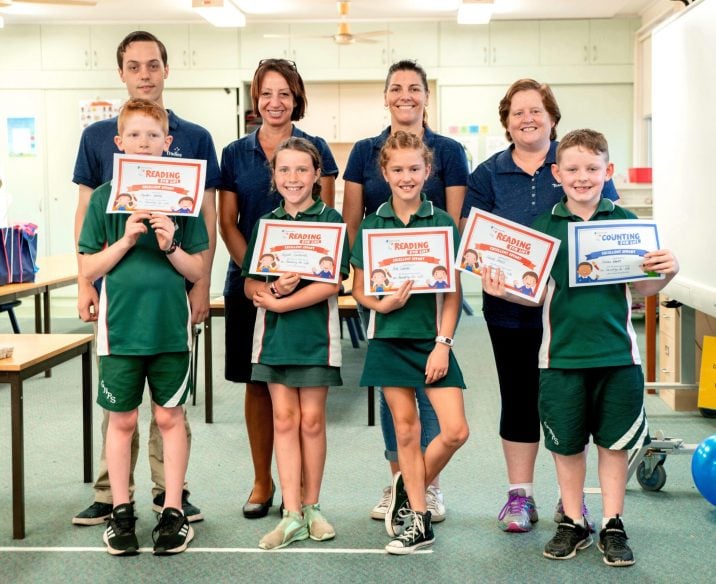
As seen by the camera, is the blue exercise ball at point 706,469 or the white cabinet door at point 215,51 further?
the white cabinet door at point 215,51

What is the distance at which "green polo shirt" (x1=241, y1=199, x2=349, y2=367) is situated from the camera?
2.66 meters

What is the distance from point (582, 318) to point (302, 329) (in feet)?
2.68

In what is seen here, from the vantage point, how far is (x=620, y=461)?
2531 mm

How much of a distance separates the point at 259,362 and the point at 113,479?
1.80ft

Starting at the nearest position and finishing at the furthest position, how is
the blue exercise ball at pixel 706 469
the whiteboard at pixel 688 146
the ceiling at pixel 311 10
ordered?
the blue exercise ball at pixel 706 469
the whiteboard at pixel 688 146
the ceiling at pixel 311 10

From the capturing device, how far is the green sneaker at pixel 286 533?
2.65 metres

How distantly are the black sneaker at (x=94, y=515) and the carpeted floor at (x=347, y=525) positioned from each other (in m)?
0.03

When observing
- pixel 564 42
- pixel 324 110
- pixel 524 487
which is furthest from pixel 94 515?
pixel 564 42

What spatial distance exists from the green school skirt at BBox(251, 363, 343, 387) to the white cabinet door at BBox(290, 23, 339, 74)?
6.77 metres

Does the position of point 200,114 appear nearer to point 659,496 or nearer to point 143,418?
point 143,418

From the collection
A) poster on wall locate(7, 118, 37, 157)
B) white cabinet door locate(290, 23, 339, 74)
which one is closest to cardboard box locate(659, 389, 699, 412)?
white cabinet door locate(290, 23, 339, 74)

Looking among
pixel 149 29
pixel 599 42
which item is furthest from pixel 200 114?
pixel 599 42

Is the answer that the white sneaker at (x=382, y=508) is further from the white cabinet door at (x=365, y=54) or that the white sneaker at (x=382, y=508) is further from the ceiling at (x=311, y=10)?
the white cabinet door at (x=365, y=54)

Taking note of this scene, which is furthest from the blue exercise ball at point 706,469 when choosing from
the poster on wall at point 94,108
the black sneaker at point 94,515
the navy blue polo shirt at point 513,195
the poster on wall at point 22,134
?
the poster on wall at point 22,134
